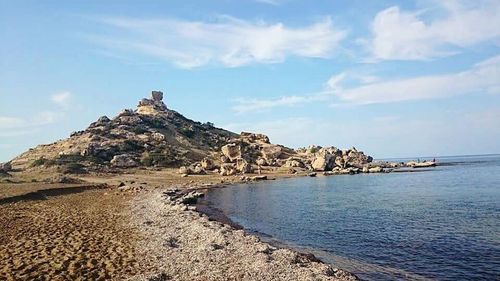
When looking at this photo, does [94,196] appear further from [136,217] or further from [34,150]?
[34,150]

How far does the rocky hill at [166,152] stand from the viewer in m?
101

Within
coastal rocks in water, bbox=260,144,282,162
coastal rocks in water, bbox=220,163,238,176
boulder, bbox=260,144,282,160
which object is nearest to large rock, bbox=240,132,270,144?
coastal rocks in water, bbox=260,144,282,162

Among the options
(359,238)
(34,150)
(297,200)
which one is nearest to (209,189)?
(297,200)

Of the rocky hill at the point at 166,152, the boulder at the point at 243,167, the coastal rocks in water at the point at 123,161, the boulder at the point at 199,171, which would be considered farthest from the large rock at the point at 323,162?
the coastal rocks in water at the point at 123,161

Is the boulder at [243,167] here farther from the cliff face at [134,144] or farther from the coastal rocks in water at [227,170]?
the cliff face at [134,144]

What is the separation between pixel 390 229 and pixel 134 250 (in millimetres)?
21134

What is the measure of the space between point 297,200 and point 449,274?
111 feet

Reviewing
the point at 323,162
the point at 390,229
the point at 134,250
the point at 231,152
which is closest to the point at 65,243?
the point at 134,250

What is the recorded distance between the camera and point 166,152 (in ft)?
389

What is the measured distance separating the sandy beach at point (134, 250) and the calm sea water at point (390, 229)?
4.53 meters

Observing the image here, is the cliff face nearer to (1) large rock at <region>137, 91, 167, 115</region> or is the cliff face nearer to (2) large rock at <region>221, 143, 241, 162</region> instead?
(1) large rock at <region>137, 91, 167, 115</region>

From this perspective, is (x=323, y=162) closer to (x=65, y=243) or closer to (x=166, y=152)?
(x=166, y=152)

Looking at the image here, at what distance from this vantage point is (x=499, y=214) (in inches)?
1469

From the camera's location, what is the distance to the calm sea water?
2209 cm
